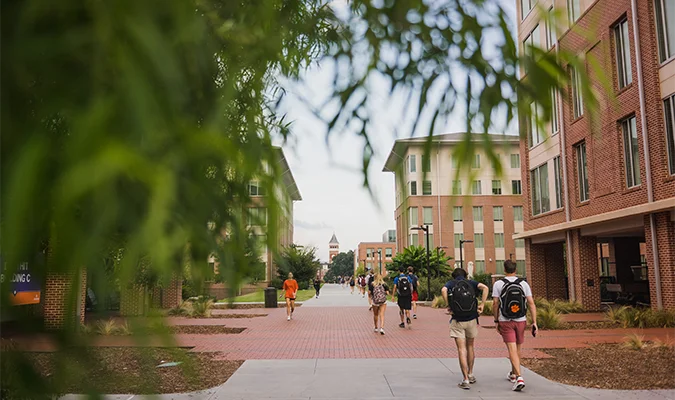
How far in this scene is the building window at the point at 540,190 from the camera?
31469 mm

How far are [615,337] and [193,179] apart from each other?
18.1m

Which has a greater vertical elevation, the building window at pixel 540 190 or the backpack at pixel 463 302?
the building window at pixel 540 190

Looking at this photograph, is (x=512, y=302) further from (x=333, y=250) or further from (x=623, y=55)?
(x=333, y=250)

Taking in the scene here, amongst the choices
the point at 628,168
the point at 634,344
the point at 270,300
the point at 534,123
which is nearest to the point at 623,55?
the point at 628,168

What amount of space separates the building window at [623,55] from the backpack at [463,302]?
16.8 metres

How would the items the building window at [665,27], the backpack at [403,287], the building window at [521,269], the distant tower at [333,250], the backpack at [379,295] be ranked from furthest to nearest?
1. the distant tower at [333,250]
2. the building window at [521,269]
3. the building window at [665,27]
4. the backpack at [403,287]
5. the backpack at [379,295]

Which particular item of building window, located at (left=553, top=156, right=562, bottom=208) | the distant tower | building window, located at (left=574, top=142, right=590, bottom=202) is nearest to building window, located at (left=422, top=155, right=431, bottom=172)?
building window, located at (left=574, top=142, right=590, bottom=202)

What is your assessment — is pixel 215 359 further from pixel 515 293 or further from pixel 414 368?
pixel 515 293

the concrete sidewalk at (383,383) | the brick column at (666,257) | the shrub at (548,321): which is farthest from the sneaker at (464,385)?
the brick column at (666,257)

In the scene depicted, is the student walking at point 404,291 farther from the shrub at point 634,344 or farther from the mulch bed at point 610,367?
the shrub at point 634,344

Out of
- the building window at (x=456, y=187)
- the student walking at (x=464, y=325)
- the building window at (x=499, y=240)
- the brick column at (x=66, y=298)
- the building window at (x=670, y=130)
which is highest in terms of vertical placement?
the building window at (x=670, y=130)

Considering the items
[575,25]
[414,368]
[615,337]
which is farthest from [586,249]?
[575,25]

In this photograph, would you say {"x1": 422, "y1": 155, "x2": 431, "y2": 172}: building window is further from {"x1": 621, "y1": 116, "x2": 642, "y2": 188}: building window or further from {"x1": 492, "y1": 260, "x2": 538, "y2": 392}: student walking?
{"x1": 621, "y1": 116, "x2": 642, "y2": 188}: building window

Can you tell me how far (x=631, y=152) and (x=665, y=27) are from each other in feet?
16.1
